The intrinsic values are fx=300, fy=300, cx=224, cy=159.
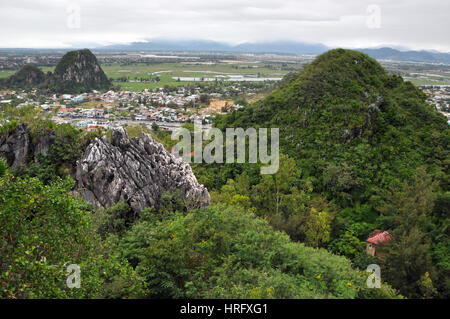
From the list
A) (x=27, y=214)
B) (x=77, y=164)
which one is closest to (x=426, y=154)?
(x=77, y=164)

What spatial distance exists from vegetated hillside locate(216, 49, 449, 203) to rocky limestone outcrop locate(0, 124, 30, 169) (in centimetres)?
2460

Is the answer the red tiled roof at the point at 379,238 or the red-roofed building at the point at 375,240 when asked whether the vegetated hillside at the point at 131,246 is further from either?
the red-roofed building at the point at 375,240

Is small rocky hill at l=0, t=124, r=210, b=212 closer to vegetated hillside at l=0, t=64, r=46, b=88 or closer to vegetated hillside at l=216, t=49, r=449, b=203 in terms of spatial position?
vegetated hillside at l=216, t=49, r=449, b=203

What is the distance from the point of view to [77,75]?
397ft

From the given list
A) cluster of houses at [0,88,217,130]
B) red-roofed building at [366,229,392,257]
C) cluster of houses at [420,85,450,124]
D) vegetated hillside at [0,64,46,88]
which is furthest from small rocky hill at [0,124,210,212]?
vegetated hillside at [0,64,46,88]

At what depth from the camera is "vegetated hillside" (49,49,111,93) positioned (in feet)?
382

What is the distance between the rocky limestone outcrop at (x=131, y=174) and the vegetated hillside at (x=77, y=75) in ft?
361

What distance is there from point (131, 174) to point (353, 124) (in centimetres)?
2643

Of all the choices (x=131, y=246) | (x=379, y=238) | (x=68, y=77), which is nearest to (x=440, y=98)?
(x=379, y=238)

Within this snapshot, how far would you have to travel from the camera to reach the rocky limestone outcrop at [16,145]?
803 inches

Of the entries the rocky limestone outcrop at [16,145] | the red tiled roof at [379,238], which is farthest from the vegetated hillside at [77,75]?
the red tiled roof at [379,238]

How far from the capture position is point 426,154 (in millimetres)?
31859
